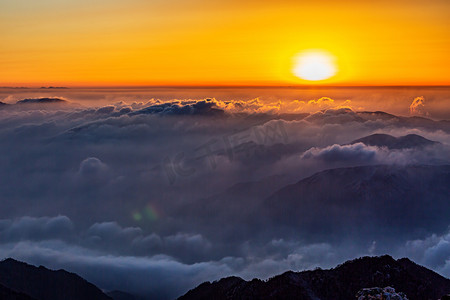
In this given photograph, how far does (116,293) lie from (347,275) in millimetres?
115385

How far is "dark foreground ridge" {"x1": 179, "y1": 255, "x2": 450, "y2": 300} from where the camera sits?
335 ft

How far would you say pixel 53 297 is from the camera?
147500 millimetres

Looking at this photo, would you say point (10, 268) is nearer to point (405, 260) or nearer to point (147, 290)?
point (147, 290)

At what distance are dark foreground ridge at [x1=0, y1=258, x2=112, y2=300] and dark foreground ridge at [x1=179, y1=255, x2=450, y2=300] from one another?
67.7 meters

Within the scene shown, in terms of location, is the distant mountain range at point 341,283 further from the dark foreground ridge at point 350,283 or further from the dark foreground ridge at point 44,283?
the dark foreground ridge at point 44,283

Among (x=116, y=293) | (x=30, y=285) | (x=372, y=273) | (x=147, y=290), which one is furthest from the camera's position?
(x=147, y=290)

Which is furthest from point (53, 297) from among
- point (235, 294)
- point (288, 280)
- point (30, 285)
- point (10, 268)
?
point (288, 280)

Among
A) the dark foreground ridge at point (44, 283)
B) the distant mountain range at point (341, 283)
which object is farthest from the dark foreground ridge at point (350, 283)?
the dark foreground ridge at point (44, 283)

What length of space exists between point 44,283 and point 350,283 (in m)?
108

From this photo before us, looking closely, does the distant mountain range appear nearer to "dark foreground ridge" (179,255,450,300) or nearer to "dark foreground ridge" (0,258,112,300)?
"dark foreground ridge" (179,255,450,300)

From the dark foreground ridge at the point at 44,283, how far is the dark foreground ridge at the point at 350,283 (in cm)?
6766

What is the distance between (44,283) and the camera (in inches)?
5955

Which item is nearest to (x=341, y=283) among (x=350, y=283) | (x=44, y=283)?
(x=350, y=283)

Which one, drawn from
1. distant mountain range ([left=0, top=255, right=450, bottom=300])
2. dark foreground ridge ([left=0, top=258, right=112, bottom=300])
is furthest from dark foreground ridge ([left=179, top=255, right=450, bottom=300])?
dark foreground ridge ([left=0, top=258, right=112, bottom=300])
